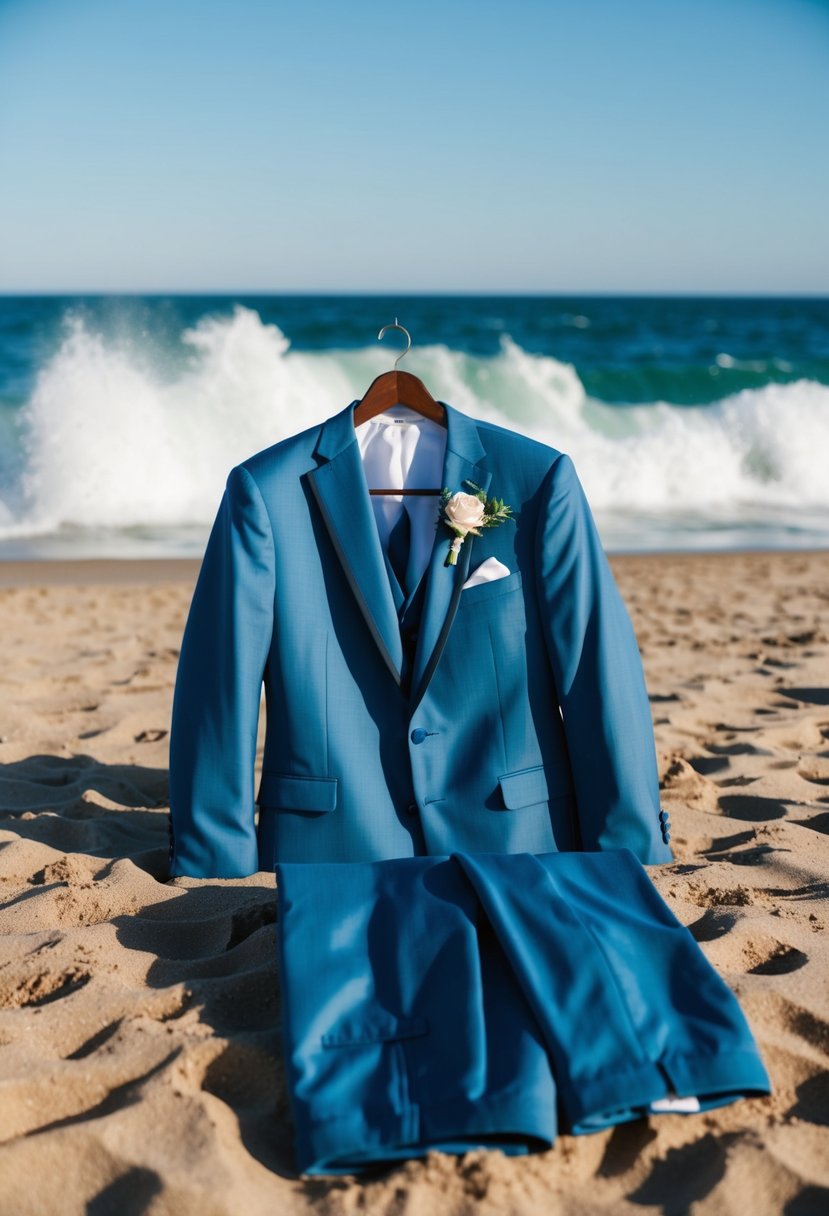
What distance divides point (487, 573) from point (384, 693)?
33 centimetres

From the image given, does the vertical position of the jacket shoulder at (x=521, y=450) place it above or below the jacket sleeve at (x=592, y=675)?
above

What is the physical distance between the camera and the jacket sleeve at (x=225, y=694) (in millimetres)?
2318

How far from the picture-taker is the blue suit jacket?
2.34 m

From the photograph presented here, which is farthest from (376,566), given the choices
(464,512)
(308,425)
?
(308,425)

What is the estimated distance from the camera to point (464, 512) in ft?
7.55

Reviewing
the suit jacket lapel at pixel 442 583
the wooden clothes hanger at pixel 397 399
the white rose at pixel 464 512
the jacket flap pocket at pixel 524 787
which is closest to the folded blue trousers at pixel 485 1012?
the jacket flap pocket at pixel 524 787

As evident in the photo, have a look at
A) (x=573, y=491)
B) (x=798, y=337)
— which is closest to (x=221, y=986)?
(x=573, y=491)

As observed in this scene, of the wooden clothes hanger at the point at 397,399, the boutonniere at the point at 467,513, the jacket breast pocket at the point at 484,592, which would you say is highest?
the wooden clothes hanger at the point at 397,399

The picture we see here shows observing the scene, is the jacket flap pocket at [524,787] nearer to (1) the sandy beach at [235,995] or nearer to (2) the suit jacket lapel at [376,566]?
(2) the suit jacket lapel at [376,566]

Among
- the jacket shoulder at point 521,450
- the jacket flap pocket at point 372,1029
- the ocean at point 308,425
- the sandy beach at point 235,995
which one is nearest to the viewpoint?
the sandy beach at point 235,995

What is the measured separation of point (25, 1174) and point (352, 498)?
132 centimetres

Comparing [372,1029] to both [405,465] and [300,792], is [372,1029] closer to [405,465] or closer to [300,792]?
[300,792]

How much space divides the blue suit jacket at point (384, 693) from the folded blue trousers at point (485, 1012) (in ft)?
1.06

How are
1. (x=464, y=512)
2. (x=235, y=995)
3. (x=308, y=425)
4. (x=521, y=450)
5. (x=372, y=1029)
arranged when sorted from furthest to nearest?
(x=308, y=425), (x=521, y=450), (x=464, y=512), (x=235, y=995), (x=372, y=1029)
